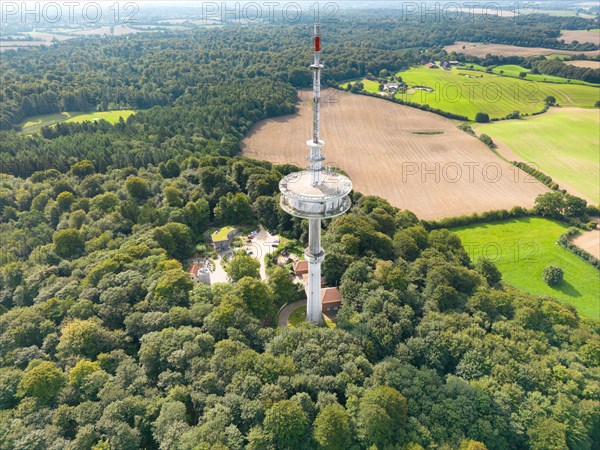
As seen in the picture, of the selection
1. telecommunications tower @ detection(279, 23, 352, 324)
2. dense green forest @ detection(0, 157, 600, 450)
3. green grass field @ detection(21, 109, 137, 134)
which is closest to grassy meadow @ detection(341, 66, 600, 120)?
green grass field @ detection(21, 109, 137, 134)

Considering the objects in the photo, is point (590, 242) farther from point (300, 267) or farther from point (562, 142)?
point (300, 267)

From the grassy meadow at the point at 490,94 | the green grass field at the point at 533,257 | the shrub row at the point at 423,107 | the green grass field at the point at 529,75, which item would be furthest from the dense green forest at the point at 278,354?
the green grass field at the point at 529,75

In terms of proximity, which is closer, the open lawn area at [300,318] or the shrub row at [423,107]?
the open lawn area at [300,318]

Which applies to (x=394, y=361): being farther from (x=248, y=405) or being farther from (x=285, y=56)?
(x=285, y=56)

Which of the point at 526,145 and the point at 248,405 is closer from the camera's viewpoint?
the point at 248,405

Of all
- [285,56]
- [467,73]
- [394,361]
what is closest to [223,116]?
[285,56]

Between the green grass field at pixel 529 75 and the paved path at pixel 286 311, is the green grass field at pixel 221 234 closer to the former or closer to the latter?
the paved path at pixel 286 311
